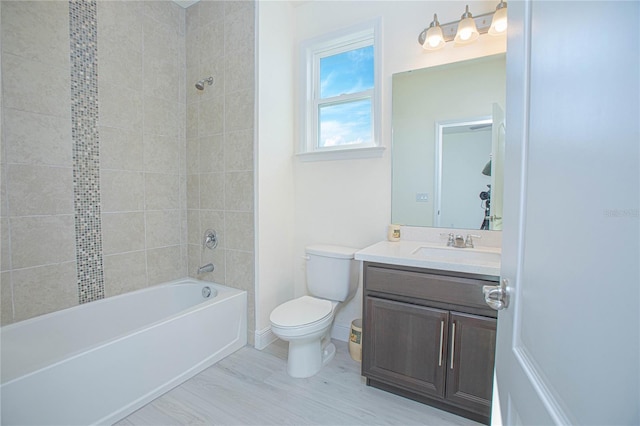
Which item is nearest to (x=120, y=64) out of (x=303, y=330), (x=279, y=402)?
(x=303, y=330)

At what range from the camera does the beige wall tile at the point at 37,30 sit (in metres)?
1.68

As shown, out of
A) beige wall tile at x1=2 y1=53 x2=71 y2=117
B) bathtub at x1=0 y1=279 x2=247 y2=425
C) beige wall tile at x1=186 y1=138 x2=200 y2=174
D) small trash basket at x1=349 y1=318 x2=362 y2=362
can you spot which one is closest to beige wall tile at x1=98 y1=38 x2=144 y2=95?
beige wall tile at x1=2 y1=53 x2=71 y2=117

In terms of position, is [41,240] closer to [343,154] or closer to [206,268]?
[206,268]

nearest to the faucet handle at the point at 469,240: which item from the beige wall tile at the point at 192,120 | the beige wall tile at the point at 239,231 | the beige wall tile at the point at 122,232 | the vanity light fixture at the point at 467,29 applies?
the vanity light fixture at the point at 467,29

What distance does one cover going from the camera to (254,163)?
2.27 metres

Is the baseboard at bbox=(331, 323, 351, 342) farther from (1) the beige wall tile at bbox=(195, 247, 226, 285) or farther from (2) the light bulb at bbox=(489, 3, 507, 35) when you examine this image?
(2) the light bulb at bbox=(489, 3, 507, 35)

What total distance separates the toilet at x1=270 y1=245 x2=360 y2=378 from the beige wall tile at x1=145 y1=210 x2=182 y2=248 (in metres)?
1.22

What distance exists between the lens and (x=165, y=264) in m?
2.57

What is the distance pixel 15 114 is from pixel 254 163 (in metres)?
1.38

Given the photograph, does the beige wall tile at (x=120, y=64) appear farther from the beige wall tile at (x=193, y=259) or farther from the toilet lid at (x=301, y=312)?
the toilet lid at (x=301, y=312)

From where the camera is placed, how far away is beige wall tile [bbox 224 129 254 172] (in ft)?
7.50

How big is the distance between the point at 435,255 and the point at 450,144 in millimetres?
760

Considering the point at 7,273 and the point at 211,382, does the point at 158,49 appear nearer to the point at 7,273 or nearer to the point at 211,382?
the point at 7,273

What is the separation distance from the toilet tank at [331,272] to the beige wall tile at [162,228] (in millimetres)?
1252
